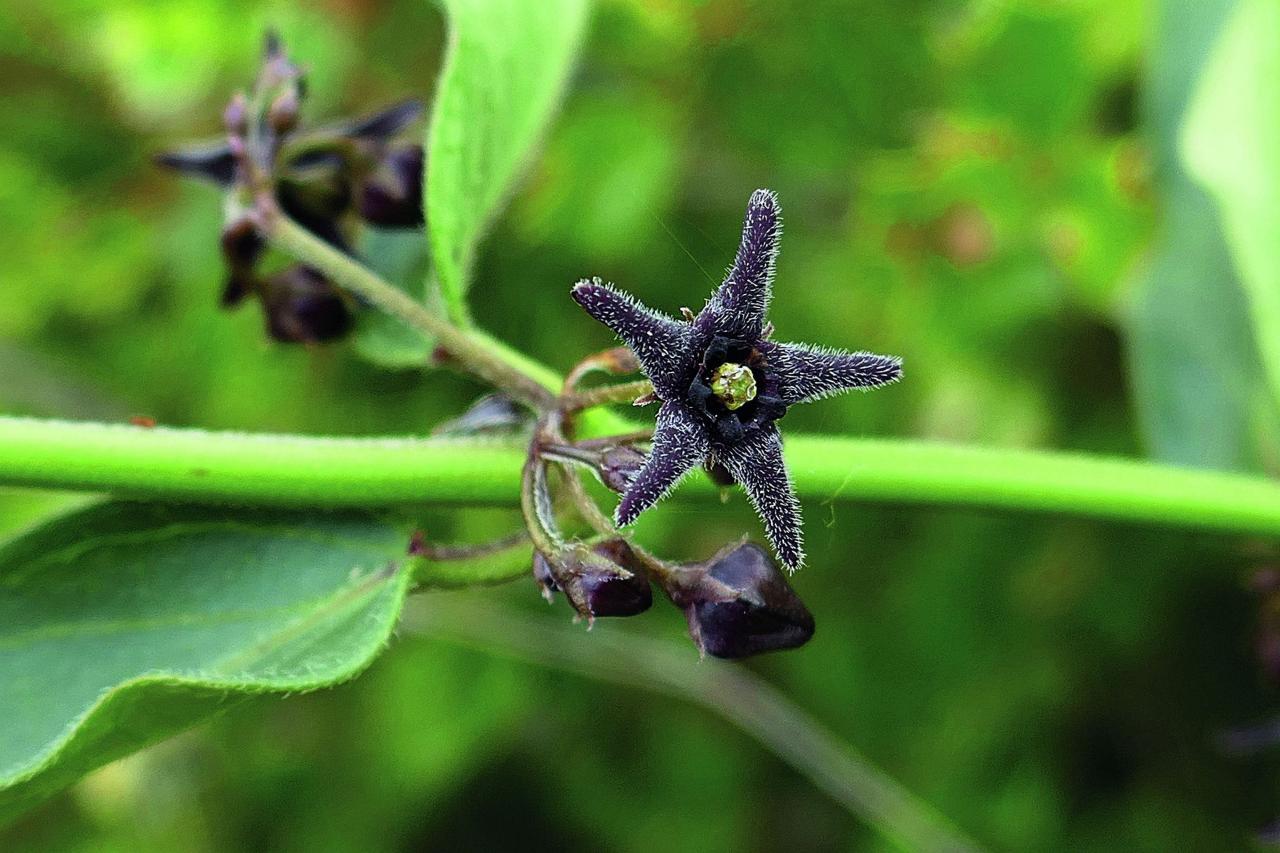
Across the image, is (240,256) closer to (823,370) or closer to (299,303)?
(299,303)

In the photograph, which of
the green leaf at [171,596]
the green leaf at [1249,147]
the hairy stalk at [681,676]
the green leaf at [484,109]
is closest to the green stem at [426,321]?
the green leaf at [484,109]

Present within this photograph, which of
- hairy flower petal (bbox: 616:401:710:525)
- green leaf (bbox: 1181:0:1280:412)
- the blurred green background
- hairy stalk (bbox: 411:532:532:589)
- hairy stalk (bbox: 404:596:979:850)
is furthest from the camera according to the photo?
hairy stalk (bbox: 404:596:979:850)

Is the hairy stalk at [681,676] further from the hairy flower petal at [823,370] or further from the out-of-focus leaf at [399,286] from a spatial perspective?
the hairy flower petal at [823,370]

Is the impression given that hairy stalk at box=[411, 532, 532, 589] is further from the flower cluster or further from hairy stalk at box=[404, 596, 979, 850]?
hairy stalk at box=[404, 596, 979, 850]

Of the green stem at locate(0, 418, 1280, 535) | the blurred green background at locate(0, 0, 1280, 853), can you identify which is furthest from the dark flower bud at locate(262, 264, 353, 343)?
the blurred green background at locate(0, 0, 1280, 853)

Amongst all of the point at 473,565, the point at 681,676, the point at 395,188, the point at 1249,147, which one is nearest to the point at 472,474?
the point at 473,565

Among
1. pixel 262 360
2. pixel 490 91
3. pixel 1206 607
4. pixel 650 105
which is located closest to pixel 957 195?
pixel 650 105
